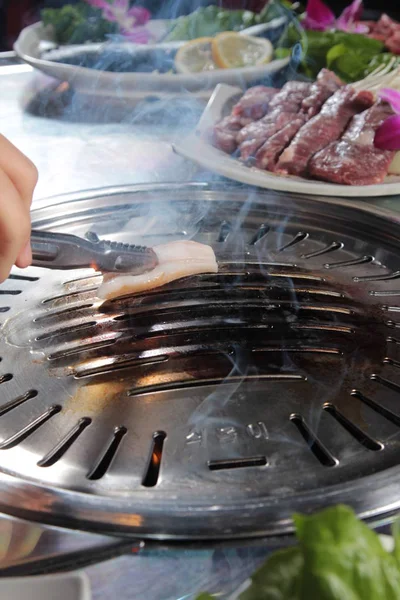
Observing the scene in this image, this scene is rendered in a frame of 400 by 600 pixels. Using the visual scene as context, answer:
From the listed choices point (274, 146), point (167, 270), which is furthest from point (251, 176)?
point (167, 270)

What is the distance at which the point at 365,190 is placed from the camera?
6.23 ft

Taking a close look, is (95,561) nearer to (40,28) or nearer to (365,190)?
(365,190)

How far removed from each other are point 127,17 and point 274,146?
201 centimetres

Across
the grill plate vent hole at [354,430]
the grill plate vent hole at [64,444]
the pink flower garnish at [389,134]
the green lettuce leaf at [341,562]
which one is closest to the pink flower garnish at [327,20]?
the pink flower garnish at [389,134]

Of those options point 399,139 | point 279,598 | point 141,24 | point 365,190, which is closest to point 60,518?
point 279,598

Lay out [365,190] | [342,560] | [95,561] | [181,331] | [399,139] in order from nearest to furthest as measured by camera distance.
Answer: [342,560], [95,561], [181,331], [365,190], [399,139]

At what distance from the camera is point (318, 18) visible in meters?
3.60

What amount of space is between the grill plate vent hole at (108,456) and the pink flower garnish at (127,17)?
2970mm

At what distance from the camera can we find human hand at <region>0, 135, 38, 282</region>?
94cm

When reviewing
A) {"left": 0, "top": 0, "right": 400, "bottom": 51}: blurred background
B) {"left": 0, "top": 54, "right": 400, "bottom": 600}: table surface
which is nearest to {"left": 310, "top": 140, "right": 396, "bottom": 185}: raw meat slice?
{"left": 0, "top": 54, "right": 400, "bottom": 600}: table surface

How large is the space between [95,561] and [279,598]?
0.28 meters

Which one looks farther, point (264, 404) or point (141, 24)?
point (141, 24)

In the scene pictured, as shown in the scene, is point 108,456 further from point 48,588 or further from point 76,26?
point 76,26

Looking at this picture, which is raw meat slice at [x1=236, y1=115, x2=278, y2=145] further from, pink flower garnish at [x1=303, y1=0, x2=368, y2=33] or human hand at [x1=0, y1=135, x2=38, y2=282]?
pink flower garnish at [x1=303, y1=0, x2=368, y2=33]
